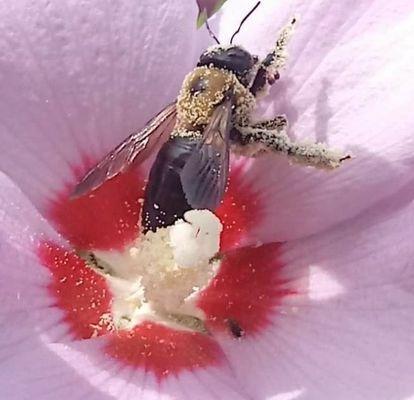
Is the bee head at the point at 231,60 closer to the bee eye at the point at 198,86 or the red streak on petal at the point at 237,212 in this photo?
the bee eye at the point at 198,86

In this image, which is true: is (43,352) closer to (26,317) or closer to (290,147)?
(26,317)

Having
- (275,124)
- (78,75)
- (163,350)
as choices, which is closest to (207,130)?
(275,124)

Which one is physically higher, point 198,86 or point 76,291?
point 198,86

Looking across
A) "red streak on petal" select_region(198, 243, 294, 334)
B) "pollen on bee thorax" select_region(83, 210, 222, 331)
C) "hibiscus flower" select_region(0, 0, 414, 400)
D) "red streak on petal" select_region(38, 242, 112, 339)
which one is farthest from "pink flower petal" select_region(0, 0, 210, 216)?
"red streak on petal" select_region(198, 243, 294, 334)

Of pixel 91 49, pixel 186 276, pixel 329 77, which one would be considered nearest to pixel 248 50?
pixel 329 77

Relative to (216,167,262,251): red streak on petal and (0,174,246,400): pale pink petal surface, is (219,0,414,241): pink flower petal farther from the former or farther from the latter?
(0,174,246,400): pale pink petal surface

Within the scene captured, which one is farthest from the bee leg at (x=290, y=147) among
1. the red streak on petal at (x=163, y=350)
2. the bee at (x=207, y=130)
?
the red streak on petal at (x=163, y=350)
